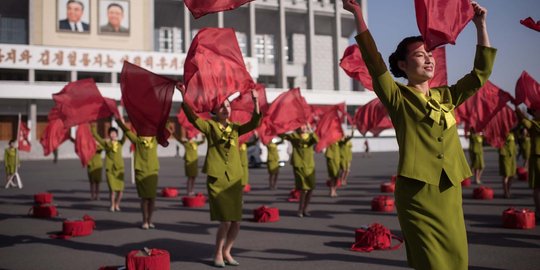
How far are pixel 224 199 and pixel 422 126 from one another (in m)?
3.07

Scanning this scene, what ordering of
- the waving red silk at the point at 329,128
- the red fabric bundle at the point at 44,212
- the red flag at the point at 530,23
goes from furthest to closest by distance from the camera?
the waving red silk at the point at 329,128 < the red fabric bundle at the point at 44,212 < the red flag at the point at 530,23

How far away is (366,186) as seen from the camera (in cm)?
1485

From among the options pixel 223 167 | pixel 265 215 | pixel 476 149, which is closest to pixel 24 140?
pixel 265 215

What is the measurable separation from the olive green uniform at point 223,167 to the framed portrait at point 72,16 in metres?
39.2

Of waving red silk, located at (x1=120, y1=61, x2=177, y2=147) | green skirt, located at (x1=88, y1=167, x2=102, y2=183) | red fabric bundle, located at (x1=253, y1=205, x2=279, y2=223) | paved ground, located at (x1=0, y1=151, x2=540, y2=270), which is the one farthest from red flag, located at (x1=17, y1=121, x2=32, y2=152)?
waving red silk, located at (x1=120, y1=61, x2=177, y2=147)

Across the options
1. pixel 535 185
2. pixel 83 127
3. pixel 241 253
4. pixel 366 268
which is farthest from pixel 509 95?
pixel 83 127

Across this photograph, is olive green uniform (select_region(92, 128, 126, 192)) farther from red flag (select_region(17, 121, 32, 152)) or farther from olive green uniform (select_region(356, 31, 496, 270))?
olive green uniform (select_region(356, 31, 496, 270))

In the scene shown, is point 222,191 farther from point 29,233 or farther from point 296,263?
point 29,233

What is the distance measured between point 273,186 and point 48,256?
9.32 metres

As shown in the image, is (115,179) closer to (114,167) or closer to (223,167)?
(114,167)

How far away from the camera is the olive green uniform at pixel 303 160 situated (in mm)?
9125

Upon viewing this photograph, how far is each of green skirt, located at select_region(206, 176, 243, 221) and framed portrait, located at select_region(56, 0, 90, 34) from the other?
129 feet

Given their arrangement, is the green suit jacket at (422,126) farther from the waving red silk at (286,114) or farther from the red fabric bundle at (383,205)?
the waving red silk at (286,114)

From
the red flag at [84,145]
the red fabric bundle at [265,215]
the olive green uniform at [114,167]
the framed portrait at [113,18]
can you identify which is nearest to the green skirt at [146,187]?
the red fabric bundle at [265,215]
